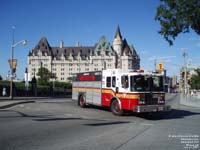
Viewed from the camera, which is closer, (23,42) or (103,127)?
(103,127)

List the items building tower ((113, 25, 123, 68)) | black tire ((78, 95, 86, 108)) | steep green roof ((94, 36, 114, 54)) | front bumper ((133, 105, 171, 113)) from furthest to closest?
1. building tower ((113, 25, 123, 68))
2. steep green roof ((94, 36, 114, 54))
3. black tire ((78, 95, 86, 108))
4. front bumper ((133, 105, 171, 113))

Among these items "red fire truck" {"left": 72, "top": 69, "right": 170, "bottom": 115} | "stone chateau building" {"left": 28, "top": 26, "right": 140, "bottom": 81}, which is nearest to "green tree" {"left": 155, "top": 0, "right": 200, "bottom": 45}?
"red fire truck" {"left": 72, "top": 69, "right": 170, "bottom": 115}

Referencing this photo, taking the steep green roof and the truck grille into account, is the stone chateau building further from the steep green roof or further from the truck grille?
the truck grille

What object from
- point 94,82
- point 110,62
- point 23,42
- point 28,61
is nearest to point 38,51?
point 28,61

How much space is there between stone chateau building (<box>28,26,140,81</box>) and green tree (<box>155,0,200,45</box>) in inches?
5427

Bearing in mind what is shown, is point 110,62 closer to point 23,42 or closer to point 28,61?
point 28,61

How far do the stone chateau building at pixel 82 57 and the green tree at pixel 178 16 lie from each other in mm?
137853

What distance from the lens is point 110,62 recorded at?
160m

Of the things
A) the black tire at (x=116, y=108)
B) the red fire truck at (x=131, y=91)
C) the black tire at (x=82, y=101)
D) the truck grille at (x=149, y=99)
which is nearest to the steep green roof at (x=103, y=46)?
the black tire at (x=82, y=101)

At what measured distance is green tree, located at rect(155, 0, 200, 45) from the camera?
17.8m

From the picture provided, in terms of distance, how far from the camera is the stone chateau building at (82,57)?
16050cm

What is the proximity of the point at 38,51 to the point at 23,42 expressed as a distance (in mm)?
134312

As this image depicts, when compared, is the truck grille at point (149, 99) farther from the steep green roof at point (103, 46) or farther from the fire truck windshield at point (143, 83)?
the steep green roof at point (103, 46)

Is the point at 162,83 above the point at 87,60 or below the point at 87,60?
below
